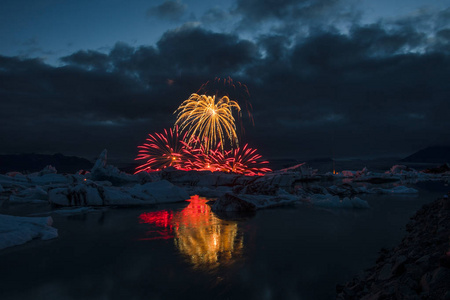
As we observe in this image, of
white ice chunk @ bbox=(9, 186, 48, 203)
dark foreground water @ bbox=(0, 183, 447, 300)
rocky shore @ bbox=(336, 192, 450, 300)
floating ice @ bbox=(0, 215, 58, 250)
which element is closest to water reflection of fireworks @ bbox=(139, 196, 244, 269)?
dark foreground water @ bbox=(0, 183, 447, 300)

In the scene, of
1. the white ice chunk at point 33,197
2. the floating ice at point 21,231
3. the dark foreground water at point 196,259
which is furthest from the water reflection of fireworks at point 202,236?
the white ice chunk at point 33,197

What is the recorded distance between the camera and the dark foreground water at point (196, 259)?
610 centimetres

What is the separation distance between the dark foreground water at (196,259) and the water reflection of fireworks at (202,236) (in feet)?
0.11

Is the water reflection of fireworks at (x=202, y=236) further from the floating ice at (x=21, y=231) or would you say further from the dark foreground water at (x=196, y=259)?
the floating ice at (x=21, y=231)

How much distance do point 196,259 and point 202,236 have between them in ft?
9.62

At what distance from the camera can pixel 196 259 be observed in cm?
804

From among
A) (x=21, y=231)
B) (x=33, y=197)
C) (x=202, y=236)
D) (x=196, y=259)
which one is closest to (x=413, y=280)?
(x=196, y=259)

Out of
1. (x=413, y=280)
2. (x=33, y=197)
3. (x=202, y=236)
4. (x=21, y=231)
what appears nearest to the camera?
(x=413, y=280)

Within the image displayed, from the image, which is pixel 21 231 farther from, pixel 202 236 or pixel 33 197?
pixel 33 197

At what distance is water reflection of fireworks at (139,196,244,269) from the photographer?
8.17 metres

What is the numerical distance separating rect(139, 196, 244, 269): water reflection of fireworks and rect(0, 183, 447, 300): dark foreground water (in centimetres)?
3

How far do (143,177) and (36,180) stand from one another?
1476cm

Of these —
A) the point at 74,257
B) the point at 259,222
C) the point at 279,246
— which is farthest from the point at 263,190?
the point at 74,257

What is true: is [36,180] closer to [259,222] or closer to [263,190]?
[263,190]
